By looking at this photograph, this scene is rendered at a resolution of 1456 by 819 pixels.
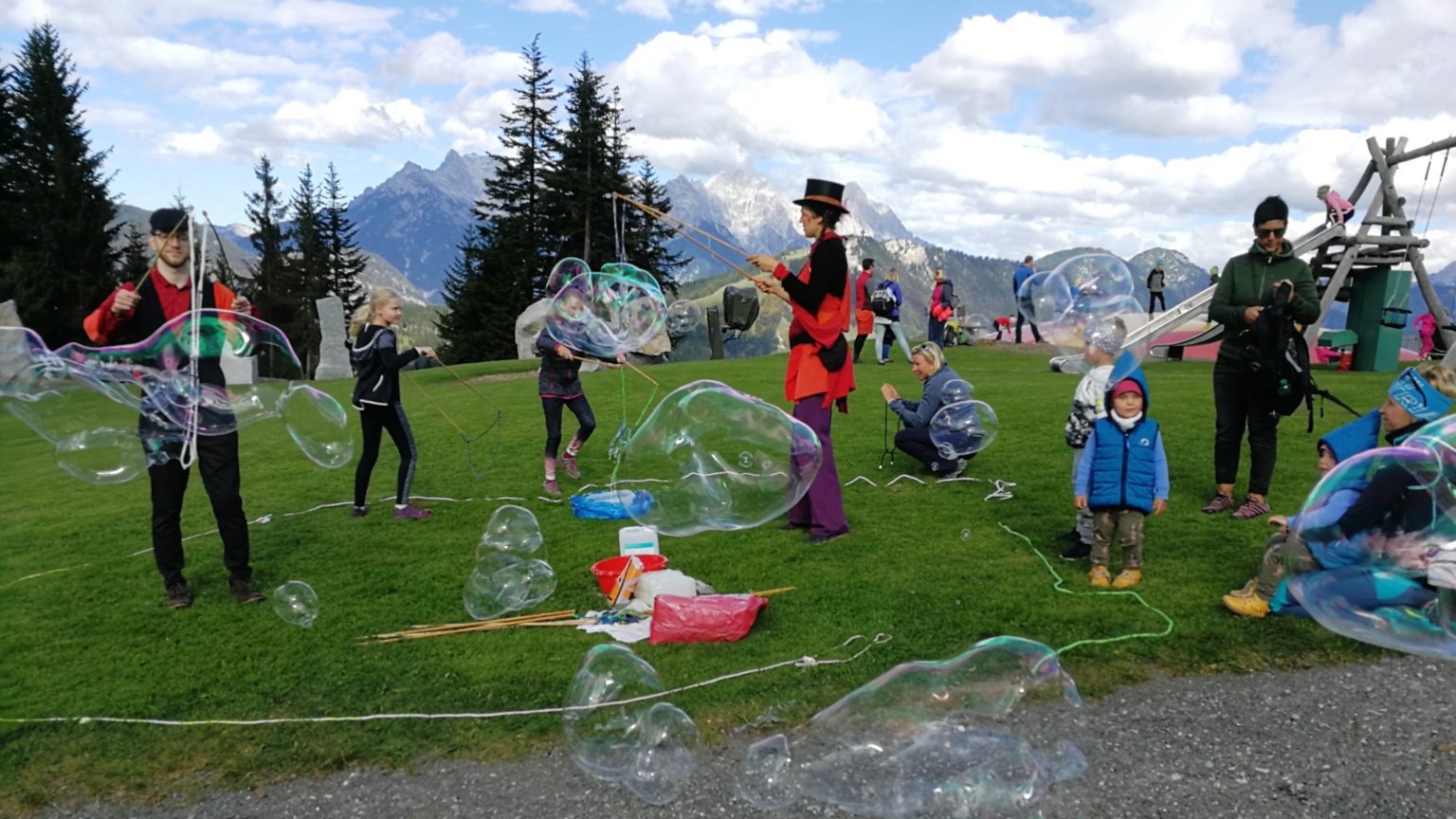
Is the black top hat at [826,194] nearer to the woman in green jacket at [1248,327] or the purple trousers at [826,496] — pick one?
the purple trousers at [826,496]

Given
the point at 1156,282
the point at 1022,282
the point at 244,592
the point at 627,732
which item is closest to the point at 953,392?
the point at 1022,282

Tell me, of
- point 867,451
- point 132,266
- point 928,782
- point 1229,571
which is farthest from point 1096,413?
point 132,266

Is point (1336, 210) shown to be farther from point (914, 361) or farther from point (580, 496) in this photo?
point (580, 496)

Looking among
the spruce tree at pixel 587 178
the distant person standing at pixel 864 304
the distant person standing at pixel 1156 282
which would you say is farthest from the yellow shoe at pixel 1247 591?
the spruce tree at pixel 587 178

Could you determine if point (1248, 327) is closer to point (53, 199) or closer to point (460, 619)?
point (460, 619)

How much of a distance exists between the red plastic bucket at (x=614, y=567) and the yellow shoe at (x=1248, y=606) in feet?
11.4

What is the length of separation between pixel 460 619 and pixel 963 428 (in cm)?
497

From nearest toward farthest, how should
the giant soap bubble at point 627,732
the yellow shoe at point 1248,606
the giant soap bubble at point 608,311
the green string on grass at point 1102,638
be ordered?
the giant soap bubble at point 627,732
the green string on grass at point 1102,638
the yellow shoe at point 1248,606
the giant soap bubble at point 608,311

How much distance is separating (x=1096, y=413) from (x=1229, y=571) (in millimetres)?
1327

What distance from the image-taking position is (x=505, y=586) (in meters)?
5.75

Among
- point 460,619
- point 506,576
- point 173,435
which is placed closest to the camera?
point 173,435

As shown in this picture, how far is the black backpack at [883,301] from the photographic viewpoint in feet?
61.8

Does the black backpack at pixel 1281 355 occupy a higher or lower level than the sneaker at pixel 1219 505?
higher

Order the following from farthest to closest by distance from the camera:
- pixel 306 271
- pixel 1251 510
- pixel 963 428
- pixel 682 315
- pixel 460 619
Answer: pixel 306 271
pixel 682 315
pixel 963 428
pixel 1251 510
pixel 460 619
